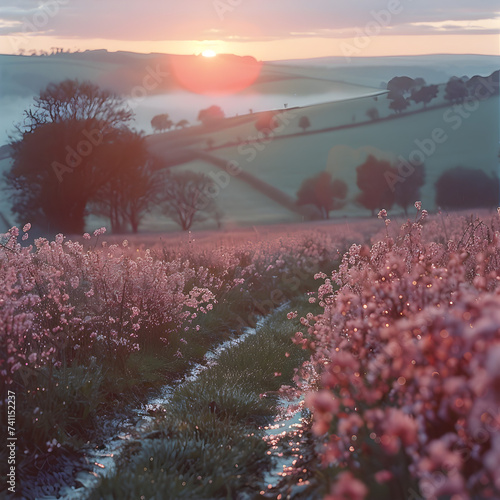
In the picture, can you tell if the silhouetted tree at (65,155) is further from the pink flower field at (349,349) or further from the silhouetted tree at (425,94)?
the silhouetted tree at (425,94)

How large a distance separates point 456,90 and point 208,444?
37.1 meters

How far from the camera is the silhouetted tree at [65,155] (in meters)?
25.2

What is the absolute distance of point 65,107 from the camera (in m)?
Result: 25.4

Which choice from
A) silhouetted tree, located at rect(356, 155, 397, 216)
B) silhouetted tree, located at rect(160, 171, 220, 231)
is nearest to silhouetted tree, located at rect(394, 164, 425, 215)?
silhouetted tree, located at rect(356, 155, 397, 216)

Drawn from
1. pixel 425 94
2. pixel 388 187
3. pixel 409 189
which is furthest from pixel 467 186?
pixel 425 94

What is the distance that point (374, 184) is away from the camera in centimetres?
4209

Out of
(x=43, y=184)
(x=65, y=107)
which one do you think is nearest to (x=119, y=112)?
(x=65, y=107)

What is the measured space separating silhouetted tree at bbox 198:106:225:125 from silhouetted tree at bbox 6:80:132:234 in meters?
11.3

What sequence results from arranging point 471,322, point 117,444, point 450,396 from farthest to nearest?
point 117,444, point 471,322, point 450,396

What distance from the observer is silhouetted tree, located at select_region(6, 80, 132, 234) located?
2519cm

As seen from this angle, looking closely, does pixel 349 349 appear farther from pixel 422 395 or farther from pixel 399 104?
pixel 399 104

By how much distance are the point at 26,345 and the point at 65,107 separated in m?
22.0

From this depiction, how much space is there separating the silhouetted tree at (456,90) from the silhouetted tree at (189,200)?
17658 mm

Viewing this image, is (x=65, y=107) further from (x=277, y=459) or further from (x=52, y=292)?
(x=277, y=459)
